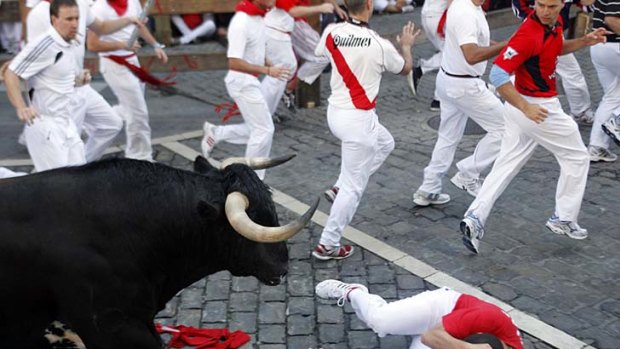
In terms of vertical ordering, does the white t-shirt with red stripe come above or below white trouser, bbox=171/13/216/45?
above

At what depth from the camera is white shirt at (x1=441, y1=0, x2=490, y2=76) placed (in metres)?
6.72

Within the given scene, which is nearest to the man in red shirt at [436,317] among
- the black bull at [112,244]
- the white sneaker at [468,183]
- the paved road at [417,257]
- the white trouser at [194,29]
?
the paved road at [417,257]

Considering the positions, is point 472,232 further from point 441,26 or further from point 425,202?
point 441,26

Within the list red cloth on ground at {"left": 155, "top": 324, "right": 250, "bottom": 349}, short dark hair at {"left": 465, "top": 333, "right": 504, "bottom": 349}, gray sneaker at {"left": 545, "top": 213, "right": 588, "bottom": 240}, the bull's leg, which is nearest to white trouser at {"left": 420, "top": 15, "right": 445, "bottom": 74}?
gray sneaker at {"left": 545, "top": 213, "right": 588, "bottom": 240}

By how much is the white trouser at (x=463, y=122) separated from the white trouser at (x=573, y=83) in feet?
7.81

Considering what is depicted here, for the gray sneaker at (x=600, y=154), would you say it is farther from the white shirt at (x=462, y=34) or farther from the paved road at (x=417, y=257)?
the white shirt at (x=462, y=34)

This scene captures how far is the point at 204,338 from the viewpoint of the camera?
4980 millimetres

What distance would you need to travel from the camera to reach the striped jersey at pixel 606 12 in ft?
25.2

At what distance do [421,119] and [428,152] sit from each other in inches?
53.5

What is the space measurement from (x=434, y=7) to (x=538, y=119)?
463 cm

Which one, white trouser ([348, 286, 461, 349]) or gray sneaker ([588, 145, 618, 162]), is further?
gray sneaker ([588, 145, 618, 162])

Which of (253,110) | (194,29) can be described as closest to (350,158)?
(253,110)

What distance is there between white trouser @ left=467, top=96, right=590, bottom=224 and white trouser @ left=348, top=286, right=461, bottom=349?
1.73 meters

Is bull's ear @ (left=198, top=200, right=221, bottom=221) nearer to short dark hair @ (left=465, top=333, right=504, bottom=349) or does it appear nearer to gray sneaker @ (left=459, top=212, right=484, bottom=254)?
short dark hair @ (left=465, top=333, right=504, bottom=349)
